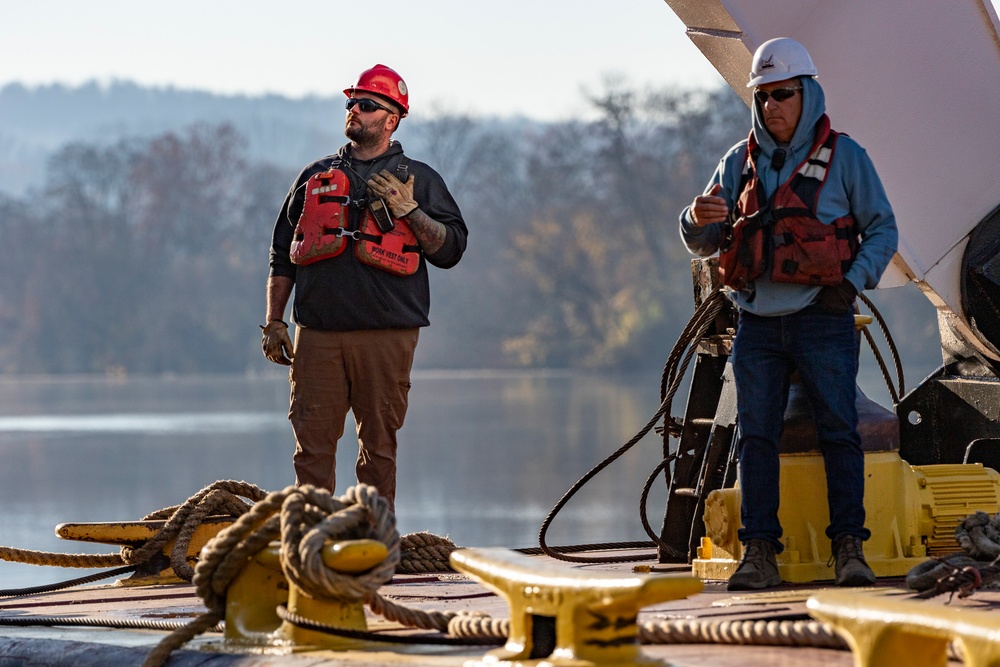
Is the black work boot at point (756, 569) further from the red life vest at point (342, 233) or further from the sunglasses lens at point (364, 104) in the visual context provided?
the sunglasses lens at point (364, 104)

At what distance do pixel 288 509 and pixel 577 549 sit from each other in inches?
126

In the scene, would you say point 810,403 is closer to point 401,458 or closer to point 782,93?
point 782,93

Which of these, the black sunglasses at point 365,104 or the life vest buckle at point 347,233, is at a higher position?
the black sunglasses at point 365,104

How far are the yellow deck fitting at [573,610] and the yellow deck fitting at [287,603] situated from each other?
14.5 inches

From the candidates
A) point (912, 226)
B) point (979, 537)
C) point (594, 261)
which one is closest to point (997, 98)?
→ point (912, 226)

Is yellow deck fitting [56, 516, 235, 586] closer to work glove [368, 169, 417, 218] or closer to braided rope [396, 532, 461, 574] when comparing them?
braided rope [396, 532, 461, 574]

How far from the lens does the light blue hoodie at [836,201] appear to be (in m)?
4.75

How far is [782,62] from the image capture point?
188 inches

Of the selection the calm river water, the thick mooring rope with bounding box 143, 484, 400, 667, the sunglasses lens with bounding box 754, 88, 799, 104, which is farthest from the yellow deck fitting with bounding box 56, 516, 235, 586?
the calm river water

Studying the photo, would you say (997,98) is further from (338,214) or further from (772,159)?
(338,214)

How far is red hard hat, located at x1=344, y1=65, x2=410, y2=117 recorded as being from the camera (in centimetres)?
574

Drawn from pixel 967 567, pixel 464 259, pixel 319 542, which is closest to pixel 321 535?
pixel 319 542

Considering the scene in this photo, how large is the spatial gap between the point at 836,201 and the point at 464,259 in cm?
6119

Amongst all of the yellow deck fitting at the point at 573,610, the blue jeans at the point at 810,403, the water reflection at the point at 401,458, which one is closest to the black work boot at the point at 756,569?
the blue jeans at the point at 810,403
